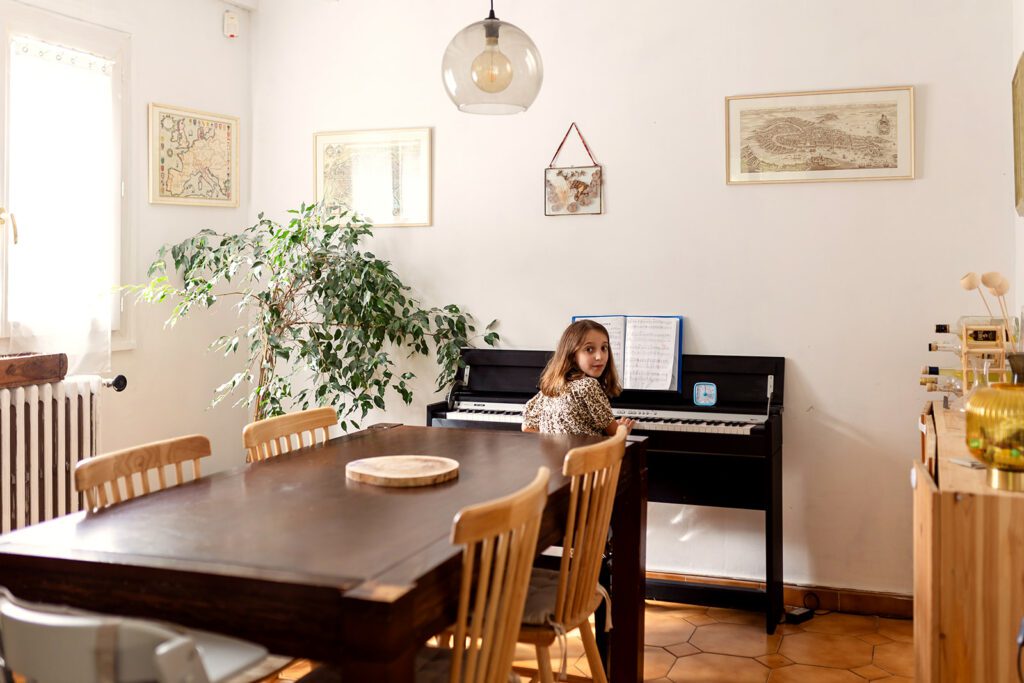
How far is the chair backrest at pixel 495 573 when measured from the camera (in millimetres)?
1619

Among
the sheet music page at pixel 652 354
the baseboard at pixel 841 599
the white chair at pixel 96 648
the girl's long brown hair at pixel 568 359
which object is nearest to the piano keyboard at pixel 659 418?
the sheet music page at pixel 652 354

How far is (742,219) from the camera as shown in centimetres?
390

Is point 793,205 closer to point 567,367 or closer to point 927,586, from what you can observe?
point 567,367

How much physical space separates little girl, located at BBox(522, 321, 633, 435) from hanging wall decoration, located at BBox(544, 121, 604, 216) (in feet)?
3.08

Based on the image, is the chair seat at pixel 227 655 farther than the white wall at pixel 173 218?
No

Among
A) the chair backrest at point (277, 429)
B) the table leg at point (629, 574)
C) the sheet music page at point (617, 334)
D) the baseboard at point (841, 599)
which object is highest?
the sheet music page at point (617, 334)

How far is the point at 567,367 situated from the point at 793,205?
123 cm

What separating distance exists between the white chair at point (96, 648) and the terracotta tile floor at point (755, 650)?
1.80 meters

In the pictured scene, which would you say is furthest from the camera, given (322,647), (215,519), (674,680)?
(674,680)

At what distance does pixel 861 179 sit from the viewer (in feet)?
12.2

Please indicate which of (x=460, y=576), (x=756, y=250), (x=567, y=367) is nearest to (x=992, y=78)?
(x=756, y=250)

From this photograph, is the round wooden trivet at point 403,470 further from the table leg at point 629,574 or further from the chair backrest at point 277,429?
the table leg at point 629,574

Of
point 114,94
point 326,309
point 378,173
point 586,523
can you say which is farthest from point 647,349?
point 114,94

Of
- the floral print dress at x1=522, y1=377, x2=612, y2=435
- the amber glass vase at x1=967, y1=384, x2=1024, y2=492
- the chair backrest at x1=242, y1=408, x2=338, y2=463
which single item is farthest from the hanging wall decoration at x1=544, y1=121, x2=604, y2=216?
the amber glass vase at x1=967, y1=384, x2=1024, y2=492
